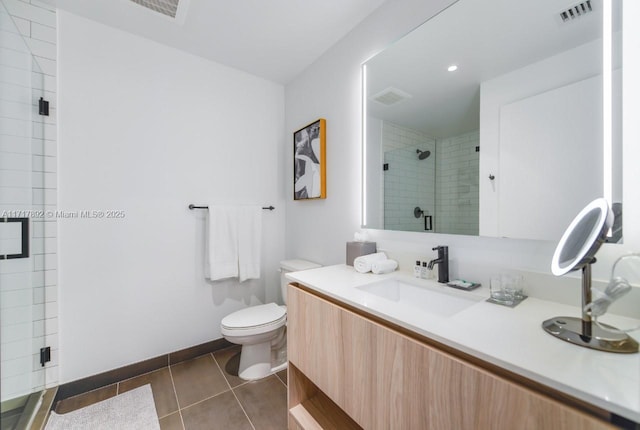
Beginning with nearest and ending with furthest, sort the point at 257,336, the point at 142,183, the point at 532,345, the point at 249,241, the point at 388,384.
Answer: the point at 532,345 < the point at 388,384 < the point at 257,336 < the point at 142,183 < the point at 249,241

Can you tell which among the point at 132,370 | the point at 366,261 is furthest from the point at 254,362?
the point at 366,261

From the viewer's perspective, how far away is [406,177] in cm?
147

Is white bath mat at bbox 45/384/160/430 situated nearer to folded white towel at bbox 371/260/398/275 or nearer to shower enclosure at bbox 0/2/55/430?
shower enclosure at bbox 0/2/55/430

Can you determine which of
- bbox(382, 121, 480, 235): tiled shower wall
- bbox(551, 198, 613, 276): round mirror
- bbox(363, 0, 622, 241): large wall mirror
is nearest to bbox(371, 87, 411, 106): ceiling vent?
bbox(363, 0, 622, 241): large wall mirror

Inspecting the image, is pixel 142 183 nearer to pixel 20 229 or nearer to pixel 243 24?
pixel 20 229

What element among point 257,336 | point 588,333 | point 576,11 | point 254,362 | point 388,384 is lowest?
point 254,362

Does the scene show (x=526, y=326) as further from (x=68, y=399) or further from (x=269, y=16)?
(x=68, y=399)

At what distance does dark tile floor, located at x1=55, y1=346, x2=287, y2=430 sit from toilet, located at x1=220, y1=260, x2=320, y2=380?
72mm

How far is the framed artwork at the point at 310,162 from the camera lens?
1945 millimetres

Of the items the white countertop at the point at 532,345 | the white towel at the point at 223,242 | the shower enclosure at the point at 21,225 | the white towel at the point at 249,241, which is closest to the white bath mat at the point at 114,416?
the shower enclosure at the point at 21,225

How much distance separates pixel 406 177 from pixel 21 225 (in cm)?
207

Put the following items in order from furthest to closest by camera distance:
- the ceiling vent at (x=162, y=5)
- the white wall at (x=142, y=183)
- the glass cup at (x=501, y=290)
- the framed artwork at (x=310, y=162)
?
the framed artwork at (x=310, y=162), the white wall at (x=142, y=183), the ceiling vent at (x=162, y=5), the glass cup at (x=501, y=290)

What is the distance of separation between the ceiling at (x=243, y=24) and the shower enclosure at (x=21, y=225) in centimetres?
50

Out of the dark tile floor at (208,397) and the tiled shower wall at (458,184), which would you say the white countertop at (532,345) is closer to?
the tiled shower wall at (458,184)
